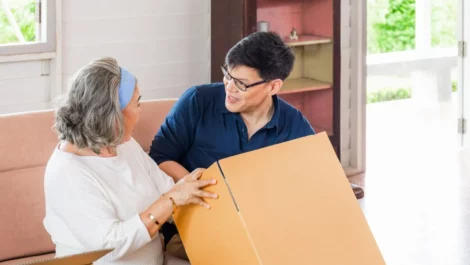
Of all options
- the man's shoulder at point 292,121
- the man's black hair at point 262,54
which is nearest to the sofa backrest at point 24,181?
the man's black hair at point 262,54

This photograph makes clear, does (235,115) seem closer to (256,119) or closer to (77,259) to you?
(256,119)

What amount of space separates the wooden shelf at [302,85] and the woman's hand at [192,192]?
265 cm

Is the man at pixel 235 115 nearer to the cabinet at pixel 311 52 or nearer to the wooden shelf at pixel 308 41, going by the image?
the cabinet at pixel 311 52

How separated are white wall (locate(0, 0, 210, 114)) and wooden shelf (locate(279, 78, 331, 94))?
481 mm

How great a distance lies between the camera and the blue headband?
2.34m

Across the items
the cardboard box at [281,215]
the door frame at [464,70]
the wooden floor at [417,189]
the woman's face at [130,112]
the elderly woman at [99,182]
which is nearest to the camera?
the cardboard box at [281,215]

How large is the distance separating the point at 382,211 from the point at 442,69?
3431mm

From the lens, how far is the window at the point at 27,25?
13.4 feet

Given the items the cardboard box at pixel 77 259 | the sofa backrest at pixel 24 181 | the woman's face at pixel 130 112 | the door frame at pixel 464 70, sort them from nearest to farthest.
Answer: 1. the cardboard box at pixel 77 259
2. the woman's face at pixel 130 112
3. the sofa backrest at pixel 24 181
4. the door frame at pixel 464 70

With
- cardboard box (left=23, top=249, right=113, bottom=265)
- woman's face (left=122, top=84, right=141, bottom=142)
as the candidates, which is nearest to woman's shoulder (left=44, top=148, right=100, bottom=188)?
woman's face (left=122, top=84, right=141, bottom=142)

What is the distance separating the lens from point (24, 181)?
260 centimetres

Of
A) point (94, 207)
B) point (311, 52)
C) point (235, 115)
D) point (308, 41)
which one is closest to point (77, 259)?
point (94, 207)

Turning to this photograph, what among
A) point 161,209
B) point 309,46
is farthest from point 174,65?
point 161,209

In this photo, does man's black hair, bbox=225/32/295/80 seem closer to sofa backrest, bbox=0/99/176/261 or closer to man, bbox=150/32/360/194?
man, bbox=150/32/360/194
